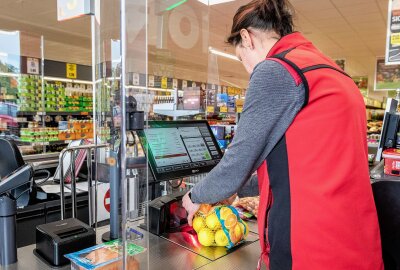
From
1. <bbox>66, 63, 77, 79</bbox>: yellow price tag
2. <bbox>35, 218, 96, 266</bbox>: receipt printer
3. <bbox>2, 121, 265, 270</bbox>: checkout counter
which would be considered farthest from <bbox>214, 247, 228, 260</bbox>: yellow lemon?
<bbox>66, 63, 77, 79</bbox>: yellow price tag

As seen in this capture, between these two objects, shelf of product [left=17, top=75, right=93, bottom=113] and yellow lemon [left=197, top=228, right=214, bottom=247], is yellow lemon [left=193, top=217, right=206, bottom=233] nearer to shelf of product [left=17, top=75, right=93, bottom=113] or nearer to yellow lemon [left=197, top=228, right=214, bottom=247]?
yellow lemon [left=197, top=228, right=214, bottom=247]

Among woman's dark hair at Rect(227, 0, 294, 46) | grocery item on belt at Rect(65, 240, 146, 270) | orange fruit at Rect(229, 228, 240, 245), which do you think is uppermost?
woman's dark hair at Rect(227, 0, 294, 46)

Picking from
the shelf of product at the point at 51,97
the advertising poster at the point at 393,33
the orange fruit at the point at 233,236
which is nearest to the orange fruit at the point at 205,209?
the orange fruit at the point at 233,236

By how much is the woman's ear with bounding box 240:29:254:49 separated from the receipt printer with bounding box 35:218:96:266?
2.97 feet

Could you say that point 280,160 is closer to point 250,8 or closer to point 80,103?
point 250,8

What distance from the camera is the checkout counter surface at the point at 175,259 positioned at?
119cm

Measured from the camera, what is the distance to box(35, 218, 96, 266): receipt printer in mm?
1226

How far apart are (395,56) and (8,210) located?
17.0 ft

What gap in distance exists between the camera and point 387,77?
9375 millimetres

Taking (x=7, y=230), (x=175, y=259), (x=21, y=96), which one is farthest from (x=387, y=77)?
(x=7, y=230)

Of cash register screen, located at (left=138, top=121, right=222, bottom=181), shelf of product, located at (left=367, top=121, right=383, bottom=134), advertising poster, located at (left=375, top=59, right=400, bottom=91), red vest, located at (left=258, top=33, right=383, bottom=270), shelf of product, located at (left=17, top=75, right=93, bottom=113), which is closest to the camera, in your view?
red vest, located at (left=258, top=33, right=383, bottom=270)

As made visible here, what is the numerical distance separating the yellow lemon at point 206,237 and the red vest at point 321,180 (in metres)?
0.41

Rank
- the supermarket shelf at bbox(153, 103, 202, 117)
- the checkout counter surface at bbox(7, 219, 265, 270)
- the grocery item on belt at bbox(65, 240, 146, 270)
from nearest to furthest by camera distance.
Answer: the grocery item on belt at bbox(65, 240, 146, 270) → the checkout counter surface at bbox(7, 219, 265, 270) → the supermarket shelf at bbox(153, 103, 202, 117)

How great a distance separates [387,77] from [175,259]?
982 centimetres
